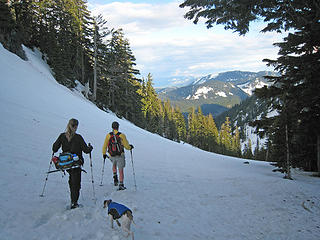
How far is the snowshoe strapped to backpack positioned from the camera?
15.4ft

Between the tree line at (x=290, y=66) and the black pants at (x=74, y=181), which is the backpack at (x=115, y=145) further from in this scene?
the tree line at (x=290, y=66)

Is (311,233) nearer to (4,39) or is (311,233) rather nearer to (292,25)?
(292,25)

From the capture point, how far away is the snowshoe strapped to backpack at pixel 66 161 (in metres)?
4.68

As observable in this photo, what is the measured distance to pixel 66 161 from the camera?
15.4 feet

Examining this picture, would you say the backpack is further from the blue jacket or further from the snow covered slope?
the blue jacket

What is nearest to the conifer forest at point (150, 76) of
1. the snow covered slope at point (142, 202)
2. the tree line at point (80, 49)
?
the tree line at point (80, 49)

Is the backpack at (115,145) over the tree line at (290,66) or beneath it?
beneath

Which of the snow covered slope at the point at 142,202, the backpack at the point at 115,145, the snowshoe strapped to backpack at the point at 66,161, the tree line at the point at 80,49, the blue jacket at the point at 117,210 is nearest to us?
the blue jacket at the point at 117,210

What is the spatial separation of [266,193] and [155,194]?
16.0ft

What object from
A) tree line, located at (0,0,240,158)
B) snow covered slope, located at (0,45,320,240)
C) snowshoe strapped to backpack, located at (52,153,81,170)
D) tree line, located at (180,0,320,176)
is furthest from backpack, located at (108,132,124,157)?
tree line, located at (0,0,240,158)

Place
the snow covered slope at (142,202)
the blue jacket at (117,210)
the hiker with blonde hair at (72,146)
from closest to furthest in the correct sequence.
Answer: the blue jacket at (117,210) → the snow covered slope at (142,202) → the hiker with blonde hair at (72,146)

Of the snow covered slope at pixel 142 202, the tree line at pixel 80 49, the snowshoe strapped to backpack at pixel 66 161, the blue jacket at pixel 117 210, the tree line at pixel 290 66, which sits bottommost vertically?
the snow covered slope at pixel 142 202

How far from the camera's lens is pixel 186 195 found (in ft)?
24.9

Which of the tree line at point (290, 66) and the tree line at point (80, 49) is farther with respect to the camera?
the tree line at point (80, 49)
